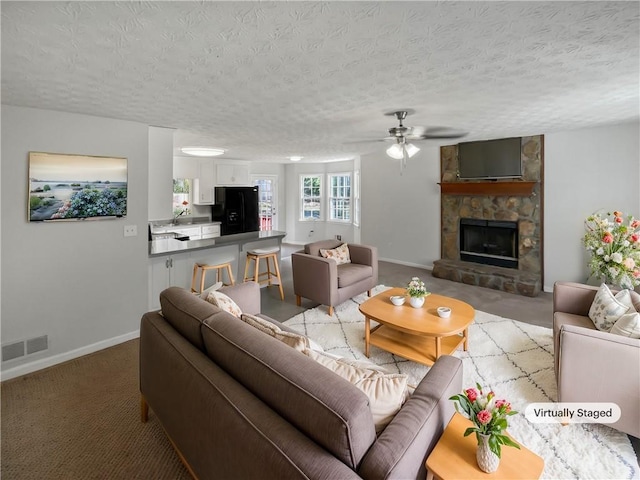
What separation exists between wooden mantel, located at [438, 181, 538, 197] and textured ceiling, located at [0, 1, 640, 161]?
1681mm

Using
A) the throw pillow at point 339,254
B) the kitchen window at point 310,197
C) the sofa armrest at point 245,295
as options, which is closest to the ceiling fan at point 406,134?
the throw pillow at point 339,254

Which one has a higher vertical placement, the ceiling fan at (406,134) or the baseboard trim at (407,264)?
the ceiling fan at (406,134)

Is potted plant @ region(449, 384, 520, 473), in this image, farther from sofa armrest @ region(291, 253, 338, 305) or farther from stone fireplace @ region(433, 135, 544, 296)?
stone fireplace @ region(433, 135, 544, 296)

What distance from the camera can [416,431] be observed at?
4.06ft

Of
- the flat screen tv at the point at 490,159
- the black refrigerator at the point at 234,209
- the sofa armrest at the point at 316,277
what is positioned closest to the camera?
the sofa armrest at the point at 316,277

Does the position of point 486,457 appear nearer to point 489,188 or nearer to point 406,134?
point 406,134

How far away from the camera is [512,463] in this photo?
1.28 meters

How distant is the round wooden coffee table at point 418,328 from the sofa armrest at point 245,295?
3.37ft

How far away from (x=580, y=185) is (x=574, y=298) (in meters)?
2.52

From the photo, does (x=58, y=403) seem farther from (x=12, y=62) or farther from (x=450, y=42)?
(x=450, y=42)

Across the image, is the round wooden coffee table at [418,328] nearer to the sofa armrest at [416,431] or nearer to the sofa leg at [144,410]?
the sofa armrest at [416,431]

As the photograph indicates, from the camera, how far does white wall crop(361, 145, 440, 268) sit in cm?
632

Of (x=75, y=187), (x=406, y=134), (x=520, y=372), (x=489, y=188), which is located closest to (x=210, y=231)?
(x=75, y=187)

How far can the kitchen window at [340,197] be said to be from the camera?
8.41 meters
